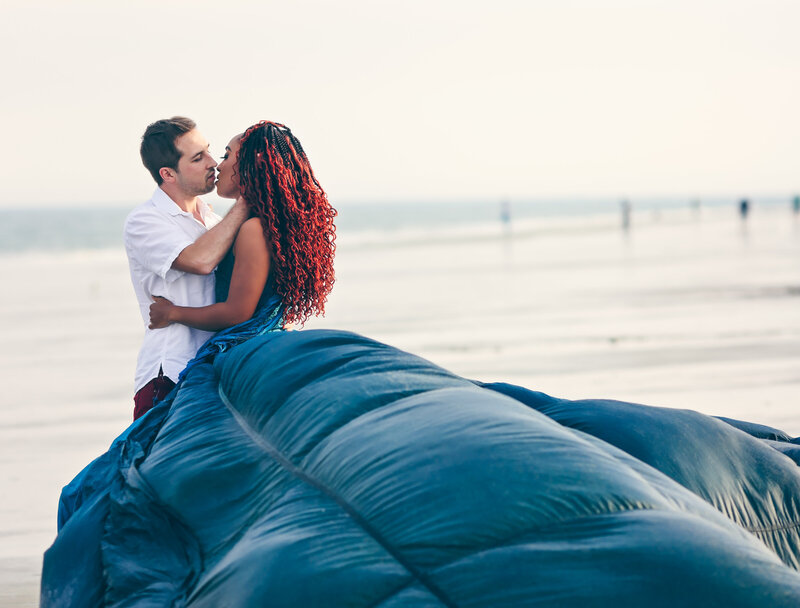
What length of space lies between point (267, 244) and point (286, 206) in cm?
15

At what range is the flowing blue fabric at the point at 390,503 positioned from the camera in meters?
2.14

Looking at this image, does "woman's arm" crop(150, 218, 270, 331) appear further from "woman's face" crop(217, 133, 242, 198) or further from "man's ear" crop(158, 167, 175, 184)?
"man's ear" crop(158, 167, 175, 184)

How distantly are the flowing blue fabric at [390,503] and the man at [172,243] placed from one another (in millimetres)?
460

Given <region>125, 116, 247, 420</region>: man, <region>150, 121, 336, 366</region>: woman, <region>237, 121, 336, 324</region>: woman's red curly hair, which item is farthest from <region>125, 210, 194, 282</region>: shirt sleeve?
<region>237, 121, 336, 324</region>: woman's red curly hair

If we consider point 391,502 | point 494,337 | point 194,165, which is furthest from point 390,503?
point 494,337

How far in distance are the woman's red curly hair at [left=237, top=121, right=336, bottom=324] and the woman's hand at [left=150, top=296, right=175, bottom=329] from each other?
0.41 metres

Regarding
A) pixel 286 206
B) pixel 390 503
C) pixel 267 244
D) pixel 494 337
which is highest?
pixel 286 206

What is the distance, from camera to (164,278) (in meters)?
3.95

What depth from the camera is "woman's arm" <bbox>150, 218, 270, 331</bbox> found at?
12.6 ft

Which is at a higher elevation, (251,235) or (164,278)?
(251,235)

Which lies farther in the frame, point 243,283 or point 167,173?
point 167,173

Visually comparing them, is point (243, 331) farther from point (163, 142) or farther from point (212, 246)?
point (163, 142)

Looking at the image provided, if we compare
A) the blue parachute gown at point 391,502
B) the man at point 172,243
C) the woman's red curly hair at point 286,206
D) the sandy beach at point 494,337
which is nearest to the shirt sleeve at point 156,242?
the man at point 172,243

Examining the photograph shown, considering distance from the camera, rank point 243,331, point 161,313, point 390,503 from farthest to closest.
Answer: point 161,313, point 243,331, point 390,503
